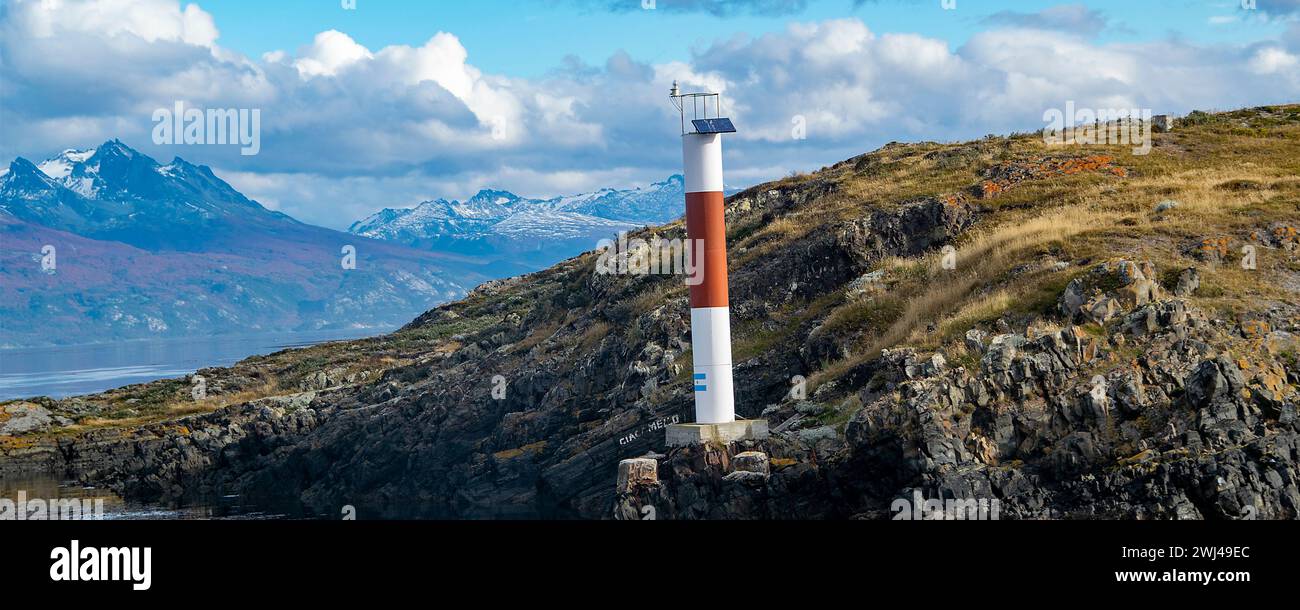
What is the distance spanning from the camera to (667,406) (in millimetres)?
48062

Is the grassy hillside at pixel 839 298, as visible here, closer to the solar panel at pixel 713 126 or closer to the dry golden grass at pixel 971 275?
the dry golden grass at pixel 971 275

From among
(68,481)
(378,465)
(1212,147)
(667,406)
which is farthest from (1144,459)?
(68,481)

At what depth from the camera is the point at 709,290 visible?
4059 centimetres

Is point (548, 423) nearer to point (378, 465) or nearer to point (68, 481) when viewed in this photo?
point (378, 465)

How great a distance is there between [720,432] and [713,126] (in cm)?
865

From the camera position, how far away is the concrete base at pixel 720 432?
1609 inches

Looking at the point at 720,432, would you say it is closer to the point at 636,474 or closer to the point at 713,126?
the point at 636,474

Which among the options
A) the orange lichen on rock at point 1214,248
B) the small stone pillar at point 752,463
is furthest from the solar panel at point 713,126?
the orange lichen on rock at point 1214,248

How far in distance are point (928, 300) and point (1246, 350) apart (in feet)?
34.3

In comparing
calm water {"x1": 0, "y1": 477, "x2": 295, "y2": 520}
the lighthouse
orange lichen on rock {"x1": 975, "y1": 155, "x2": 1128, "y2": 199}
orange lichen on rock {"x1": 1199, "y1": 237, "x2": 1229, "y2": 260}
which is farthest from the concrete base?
calm water {"x1": 0, "y1": 477, "x2": 295, "y2": 520}

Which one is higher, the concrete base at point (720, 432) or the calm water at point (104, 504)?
the concrete base at point (720, 432)

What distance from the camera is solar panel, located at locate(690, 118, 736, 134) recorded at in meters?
40.2

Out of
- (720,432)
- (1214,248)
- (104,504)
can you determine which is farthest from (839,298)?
(104,504)

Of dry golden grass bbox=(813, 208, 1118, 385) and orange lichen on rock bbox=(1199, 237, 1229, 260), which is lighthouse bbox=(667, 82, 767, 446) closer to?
dry golden grass bbox=(813, 208, 1118, 385)
